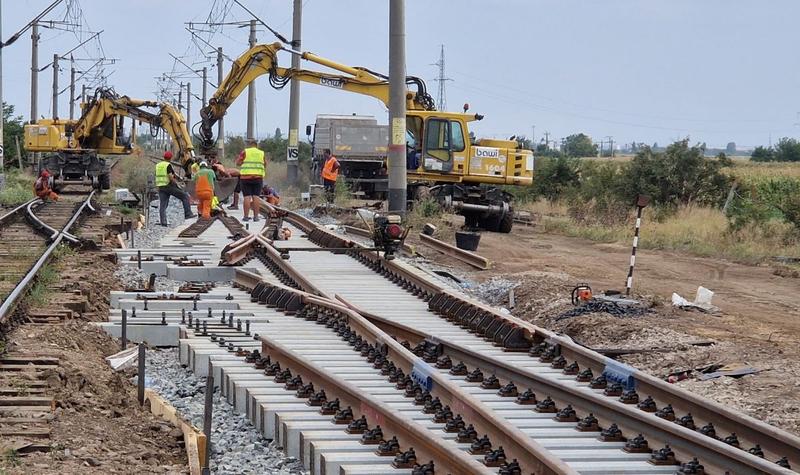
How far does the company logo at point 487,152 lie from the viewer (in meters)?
31.5

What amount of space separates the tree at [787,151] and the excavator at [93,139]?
81.5m

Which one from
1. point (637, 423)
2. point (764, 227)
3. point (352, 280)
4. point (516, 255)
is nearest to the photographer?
point (637, 423)

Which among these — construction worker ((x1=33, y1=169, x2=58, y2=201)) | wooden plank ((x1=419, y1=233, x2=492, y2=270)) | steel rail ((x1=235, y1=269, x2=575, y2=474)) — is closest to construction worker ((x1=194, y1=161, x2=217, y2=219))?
wooden plank ((x1=419, y1=233, x2=492, y2=270))

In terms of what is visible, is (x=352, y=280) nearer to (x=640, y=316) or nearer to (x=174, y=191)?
(x=640, y=316)

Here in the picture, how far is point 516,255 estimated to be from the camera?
2305cm

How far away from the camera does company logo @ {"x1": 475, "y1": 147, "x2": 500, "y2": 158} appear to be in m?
31.5

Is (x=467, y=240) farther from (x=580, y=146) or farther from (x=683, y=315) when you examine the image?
(x=580, y=146)

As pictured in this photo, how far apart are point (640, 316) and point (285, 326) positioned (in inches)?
159

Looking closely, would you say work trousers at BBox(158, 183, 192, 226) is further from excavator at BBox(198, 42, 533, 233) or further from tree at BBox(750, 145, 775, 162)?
tree at BBox(750, 145, 775, 162)

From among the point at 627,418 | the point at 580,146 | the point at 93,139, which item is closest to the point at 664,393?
the point at 627,418

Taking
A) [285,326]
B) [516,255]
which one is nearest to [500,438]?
[285,326]

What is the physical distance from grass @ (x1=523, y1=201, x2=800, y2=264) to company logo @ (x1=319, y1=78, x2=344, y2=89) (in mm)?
6380

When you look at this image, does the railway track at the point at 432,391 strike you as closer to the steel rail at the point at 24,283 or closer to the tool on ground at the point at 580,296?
the steel rail at the point at 24,283

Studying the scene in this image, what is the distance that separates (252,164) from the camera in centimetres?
2759
